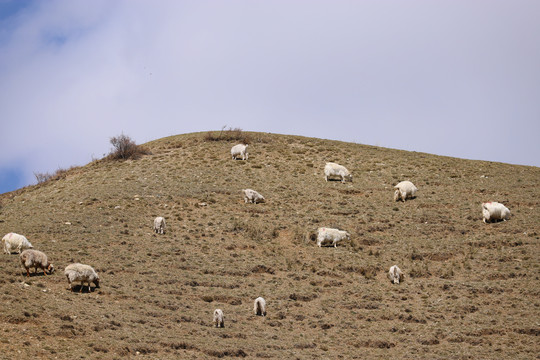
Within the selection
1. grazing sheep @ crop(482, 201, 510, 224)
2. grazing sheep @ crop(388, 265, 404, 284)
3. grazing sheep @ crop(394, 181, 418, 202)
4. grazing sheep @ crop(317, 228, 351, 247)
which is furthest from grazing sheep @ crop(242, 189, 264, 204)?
grazing sheep @ crop(482, 201, 510, 224)

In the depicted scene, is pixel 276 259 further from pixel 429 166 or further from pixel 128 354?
pixel 429 166

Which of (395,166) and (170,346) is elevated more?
(395,166)

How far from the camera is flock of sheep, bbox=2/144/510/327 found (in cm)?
2562

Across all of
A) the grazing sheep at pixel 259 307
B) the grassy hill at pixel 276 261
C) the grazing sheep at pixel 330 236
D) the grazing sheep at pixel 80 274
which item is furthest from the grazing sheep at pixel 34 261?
the grazing sheep at pixel 330 236

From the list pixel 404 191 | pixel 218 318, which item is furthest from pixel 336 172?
pixel 218 318

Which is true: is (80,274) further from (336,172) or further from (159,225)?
(336,172)

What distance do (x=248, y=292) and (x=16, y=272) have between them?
457 inches

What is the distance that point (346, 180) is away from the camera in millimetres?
48438

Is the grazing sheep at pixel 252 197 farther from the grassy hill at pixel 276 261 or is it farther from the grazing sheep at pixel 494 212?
the grazing sheep at pixel 494 212

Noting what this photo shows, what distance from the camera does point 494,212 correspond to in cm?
3775

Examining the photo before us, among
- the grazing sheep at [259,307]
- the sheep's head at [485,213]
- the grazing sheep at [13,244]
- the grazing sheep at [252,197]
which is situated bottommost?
the grazing sheep at [259,307]

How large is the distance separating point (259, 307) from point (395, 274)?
8.90 m

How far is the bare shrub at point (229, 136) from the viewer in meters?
58.8

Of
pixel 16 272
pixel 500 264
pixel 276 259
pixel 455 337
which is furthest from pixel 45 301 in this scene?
pixel 500 264
